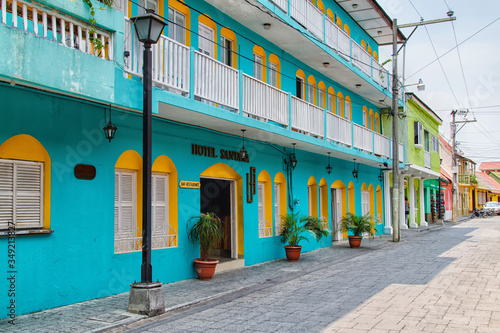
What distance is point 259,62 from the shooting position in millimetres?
14234

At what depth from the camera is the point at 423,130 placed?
3034 centimetres

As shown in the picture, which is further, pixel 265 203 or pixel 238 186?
pixel 265 203

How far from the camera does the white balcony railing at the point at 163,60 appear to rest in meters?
8.34

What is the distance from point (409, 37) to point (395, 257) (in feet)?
37.0

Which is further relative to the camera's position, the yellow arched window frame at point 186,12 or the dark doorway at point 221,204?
the dark doorway at point 221,204

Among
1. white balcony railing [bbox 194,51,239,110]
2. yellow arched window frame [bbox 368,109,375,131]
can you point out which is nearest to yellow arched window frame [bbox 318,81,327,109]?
yellow arched window frame [bbox 368,109,375,131]

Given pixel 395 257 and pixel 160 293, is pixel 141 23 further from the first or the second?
pixel 395 257

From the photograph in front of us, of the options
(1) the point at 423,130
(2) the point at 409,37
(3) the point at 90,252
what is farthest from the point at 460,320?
(1) the point at 423,130

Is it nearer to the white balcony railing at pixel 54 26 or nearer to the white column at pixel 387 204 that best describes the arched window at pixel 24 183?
the white balcony railing at pixel 54 26

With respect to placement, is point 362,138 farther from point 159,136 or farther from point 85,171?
point 85,171

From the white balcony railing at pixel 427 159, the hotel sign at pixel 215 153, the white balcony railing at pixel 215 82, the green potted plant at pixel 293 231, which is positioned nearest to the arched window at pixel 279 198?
the green potted plant at pixel 293 231

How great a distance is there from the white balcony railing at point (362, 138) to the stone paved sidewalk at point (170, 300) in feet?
17.3

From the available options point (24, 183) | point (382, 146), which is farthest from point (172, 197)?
point (382, 146)

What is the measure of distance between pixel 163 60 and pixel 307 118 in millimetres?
6407
